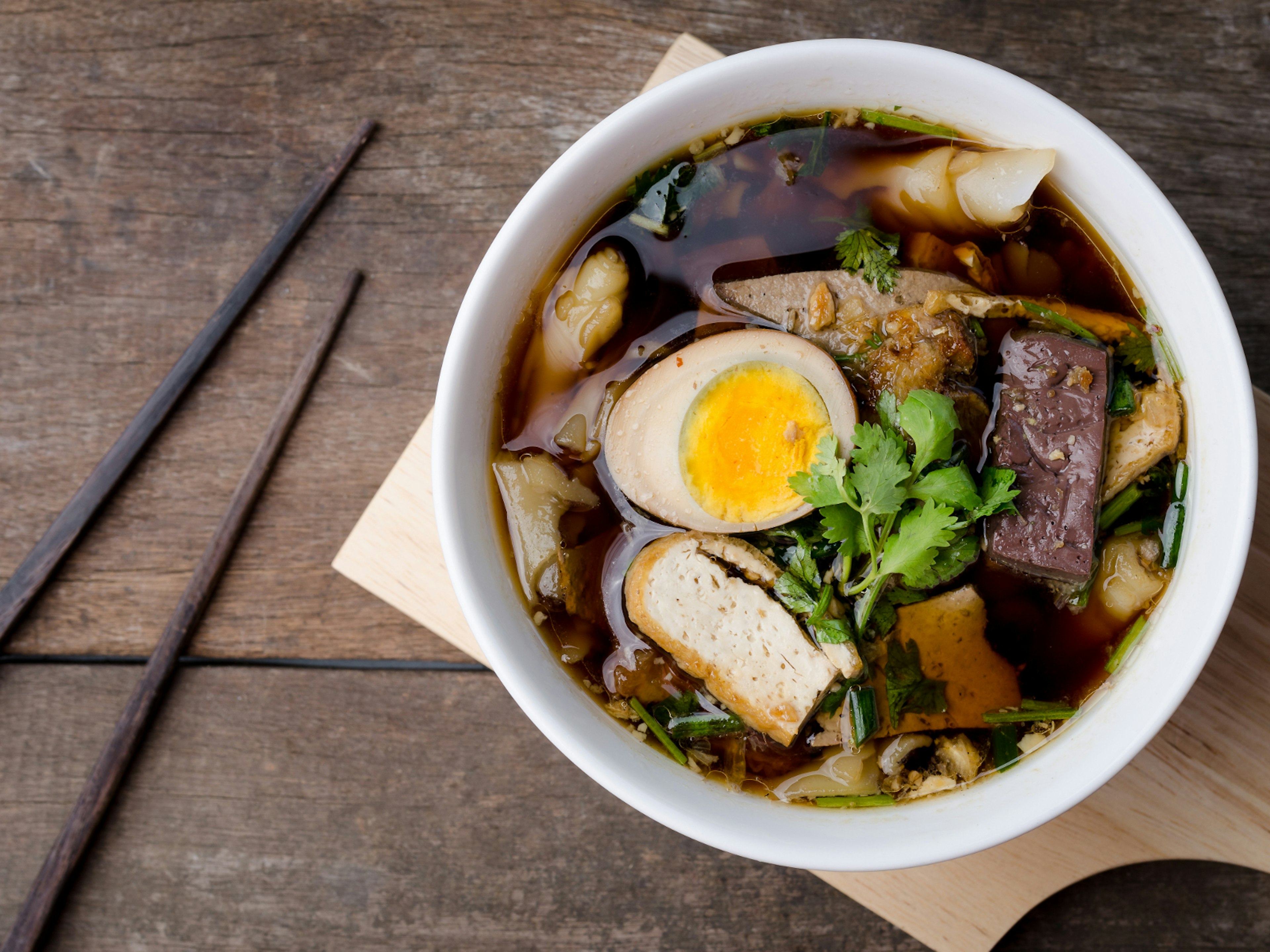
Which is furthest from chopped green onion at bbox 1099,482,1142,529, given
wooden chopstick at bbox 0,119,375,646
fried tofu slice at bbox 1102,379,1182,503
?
wooden chopstick at bbox 0,119,375,646

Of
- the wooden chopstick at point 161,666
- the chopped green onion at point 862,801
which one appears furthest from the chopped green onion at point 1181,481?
the wooden chopstick at point 161,666

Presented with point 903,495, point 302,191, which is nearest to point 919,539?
point 903,495

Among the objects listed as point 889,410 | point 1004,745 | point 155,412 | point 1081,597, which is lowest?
point 155,412

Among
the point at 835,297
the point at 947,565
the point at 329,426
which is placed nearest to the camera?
the point at 947,565

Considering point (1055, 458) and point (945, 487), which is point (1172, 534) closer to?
point (1055, 458)

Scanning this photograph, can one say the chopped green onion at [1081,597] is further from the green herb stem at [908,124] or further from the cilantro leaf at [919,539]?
the green herb stem at [908,124]

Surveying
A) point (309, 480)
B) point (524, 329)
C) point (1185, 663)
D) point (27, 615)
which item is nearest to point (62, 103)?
point (309, 480)
